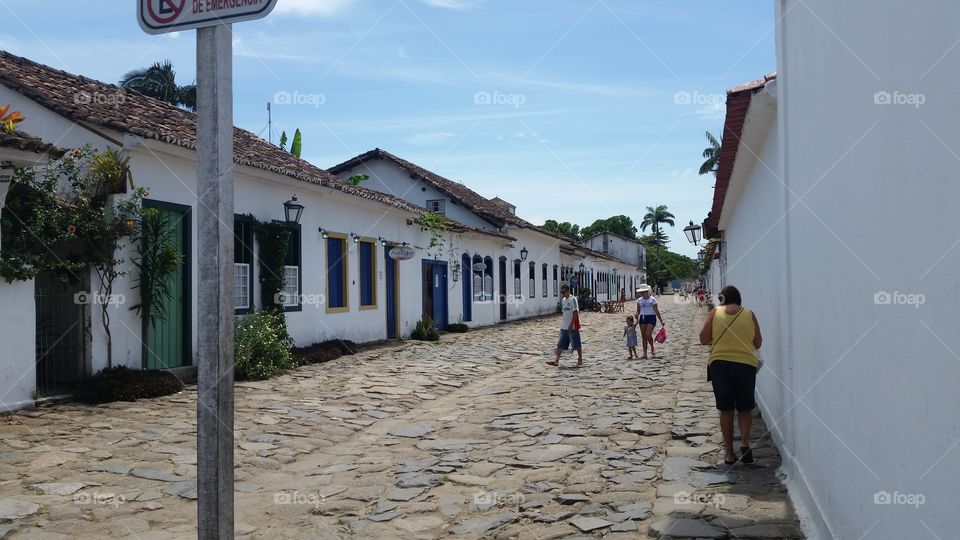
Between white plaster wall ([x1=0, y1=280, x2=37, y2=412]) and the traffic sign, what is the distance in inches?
263

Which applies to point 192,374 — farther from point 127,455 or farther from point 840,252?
point 840,252

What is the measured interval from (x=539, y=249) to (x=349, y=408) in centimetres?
2347

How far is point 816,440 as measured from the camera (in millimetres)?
4438

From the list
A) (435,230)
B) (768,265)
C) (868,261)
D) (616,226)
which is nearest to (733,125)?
(768,265)

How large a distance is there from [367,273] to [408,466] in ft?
33.6

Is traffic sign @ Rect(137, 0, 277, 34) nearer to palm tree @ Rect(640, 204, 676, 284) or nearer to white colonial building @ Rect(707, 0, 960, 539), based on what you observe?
white colonial building @ Rect(707, 0, 960, 539)

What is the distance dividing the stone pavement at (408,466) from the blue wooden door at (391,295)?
21.5 feet

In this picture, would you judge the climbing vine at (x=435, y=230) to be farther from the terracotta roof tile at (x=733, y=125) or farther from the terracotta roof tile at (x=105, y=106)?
the terracotta roof tile at (x=733, y=125)

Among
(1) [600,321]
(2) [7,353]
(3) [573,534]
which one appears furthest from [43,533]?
(1) [600,321]

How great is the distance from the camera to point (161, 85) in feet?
106

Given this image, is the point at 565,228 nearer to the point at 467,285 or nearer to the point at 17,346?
the point at 467,285

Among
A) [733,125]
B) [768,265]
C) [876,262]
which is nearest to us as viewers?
[876,262]

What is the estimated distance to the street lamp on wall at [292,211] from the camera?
1310cm

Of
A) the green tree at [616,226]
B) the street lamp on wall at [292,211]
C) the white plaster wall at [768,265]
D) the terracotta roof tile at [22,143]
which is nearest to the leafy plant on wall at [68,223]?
the terracotta roof tile at [22,143]
